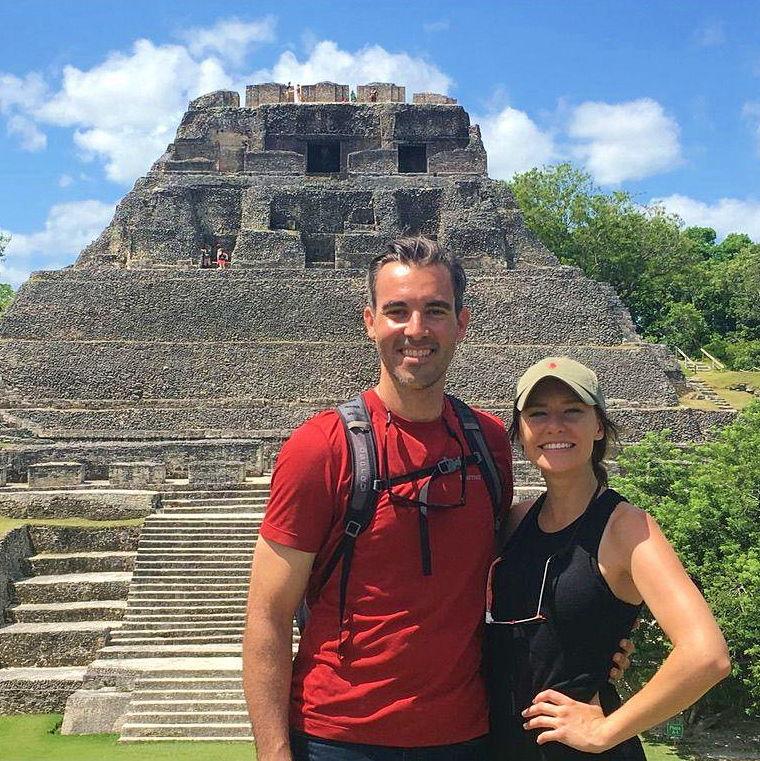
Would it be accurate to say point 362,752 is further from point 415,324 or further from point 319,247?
point 319,247

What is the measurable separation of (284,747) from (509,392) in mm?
20984

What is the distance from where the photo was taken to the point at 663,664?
308 cm

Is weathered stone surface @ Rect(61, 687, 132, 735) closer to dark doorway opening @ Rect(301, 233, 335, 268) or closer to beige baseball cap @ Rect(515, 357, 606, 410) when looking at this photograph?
beige baseball cap @ Rect(515, 357, 606, 410)

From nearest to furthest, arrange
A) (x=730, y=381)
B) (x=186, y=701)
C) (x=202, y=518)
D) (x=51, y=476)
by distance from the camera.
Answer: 1. (x=186, y=701)
2. (x=202, y=518)
3. (x=51, y=476)
4. (x=730, y=381)

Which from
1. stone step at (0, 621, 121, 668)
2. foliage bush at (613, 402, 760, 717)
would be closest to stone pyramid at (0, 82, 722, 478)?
stone step at (0, 621, 121, 668)

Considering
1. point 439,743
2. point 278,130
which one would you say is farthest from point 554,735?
point 278,130

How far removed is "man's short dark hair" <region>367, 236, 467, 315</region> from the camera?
11.8 ft

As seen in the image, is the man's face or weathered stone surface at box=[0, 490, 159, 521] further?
weathered stone surface at box=[0, 490, 159, 521]

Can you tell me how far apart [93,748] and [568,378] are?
8.92 meters

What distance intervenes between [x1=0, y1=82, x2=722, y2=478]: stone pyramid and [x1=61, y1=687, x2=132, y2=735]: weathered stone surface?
7.97 meters

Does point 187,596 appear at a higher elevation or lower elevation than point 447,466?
lower

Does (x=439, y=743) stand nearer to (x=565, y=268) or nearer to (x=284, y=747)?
(x=284, y=747)

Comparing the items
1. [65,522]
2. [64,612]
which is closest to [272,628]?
[64,612]

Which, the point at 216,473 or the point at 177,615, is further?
the point at 216,473
